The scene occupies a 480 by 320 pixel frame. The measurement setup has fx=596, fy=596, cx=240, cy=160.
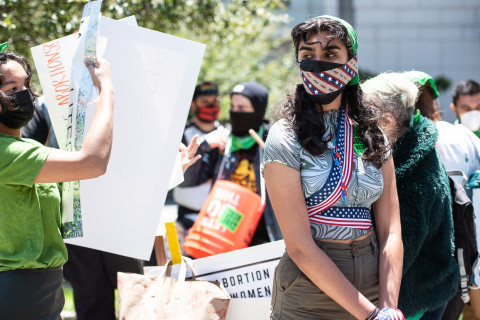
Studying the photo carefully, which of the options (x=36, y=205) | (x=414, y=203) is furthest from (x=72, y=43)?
(x=414, y=203)

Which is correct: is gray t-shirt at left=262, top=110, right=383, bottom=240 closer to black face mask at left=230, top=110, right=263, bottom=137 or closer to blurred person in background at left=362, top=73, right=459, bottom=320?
blurred person in background at left=362, top=73, right=459, bottom=320

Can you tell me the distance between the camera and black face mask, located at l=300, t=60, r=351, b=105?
7.36 feet

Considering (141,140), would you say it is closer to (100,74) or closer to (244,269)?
(100,74)

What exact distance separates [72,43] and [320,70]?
44.0 inches

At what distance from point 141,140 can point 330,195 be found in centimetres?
101

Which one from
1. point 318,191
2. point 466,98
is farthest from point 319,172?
point 466,98

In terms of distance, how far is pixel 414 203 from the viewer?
2.62 m

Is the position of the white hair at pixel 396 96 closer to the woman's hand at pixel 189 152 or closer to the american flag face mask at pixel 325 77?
the american flag face mask at pixel 325 77

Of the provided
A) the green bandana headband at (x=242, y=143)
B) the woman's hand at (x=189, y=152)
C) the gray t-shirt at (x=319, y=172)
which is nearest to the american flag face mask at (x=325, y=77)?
the gray t-shirt at (x=319, y=172)

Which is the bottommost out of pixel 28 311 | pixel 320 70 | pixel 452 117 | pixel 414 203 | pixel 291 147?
pixel 452 117

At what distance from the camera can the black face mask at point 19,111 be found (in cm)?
222

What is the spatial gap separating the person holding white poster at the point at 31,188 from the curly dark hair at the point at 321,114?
2.26ft

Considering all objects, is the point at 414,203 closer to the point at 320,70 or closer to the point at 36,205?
the point at 320,70

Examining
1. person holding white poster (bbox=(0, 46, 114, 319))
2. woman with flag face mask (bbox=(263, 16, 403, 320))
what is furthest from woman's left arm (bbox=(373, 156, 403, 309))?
person holding white poster (bbox=(0, 46, 114, 319))
